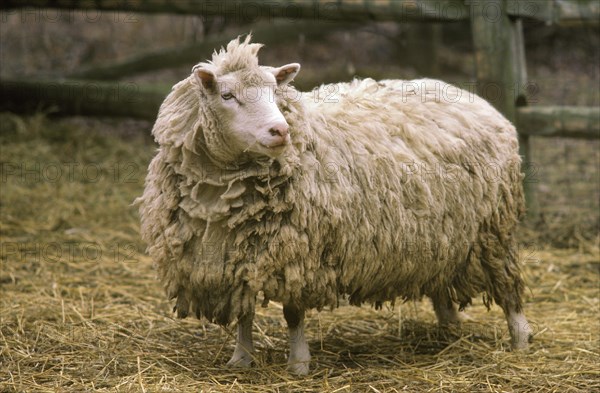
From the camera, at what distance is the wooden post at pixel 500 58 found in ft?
21.1

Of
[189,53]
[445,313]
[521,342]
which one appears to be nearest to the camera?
[521,342]

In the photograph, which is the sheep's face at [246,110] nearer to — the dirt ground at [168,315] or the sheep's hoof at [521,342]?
the dirt ground at [168,315]

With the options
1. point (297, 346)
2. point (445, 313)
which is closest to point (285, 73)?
point (297, 346)

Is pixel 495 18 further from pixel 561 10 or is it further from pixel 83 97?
pixel 83 97

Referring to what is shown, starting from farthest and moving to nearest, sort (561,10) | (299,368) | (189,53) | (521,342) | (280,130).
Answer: (189,53), (561,10), (521,342), (299,368), (280,130)

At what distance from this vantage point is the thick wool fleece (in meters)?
3.88

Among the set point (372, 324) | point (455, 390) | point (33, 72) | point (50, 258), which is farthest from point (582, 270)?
point (33, 72)

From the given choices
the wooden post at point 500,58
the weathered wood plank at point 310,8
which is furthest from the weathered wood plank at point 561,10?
the weathered wood plank at point 310,8

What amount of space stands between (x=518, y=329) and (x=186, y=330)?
1773 millimetres

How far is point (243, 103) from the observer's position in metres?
3.76

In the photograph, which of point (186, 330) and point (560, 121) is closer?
point (186, 330)

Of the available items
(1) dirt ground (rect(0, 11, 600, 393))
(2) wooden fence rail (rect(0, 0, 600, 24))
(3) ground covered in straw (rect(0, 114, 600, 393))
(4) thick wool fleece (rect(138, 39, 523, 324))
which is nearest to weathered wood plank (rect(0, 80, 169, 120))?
(1) dirt ground (rect(0, 11, 600, 393))

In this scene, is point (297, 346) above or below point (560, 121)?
below

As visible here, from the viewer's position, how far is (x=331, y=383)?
13.1 ft
